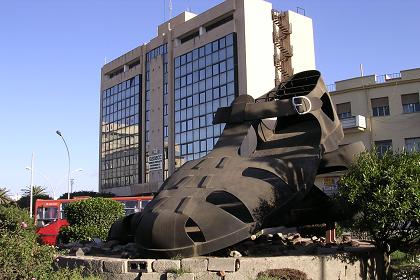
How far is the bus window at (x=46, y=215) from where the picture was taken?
3112cm

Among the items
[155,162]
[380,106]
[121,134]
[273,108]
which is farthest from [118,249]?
[121,134]

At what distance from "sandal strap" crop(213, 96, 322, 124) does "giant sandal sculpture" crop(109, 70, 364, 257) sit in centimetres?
3

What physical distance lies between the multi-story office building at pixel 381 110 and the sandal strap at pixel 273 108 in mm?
25990

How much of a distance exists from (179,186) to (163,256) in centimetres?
237

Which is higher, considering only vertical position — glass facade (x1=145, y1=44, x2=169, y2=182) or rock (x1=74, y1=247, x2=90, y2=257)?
glass facade (x1=145, y1=44, x2=169, y2=182)

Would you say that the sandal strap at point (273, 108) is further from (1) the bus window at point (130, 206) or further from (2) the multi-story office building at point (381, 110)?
(2) the multi-story office building at point (381, 110)

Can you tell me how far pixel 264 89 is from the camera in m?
61.1

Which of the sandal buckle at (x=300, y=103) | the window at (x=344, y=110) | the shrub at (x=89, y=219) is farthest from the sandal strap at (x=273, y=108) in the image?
the window at (x=344, y=110)

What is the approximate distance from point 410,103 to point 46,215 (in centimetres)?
2972

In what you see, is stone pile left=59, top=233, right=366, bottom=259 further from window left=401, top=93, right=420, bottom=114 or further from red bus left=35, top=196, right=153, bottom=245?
window left=401, top=93, right=420, bottom=114

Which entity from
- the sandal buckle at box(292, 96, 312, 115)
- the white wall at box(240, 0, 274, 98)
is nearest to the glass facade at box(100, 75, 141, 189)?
the white wall at box(240, 0, 274, 98)

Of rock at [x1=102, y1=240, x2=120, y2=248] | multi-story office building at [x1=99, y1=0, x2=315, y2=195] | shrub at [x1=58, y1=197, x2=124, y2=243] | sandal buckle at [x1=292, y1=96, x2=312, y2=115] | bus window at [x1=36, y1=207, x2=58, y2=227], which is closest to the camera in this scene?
sandal buckle at [x1=292, y1=96, x2=312, y2=115]

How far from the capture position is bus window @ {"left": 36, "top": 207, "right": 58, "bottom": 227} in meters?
31.1

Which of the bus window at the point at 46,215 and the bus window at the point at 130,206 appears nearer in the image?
the bus window at the point at 130,206
